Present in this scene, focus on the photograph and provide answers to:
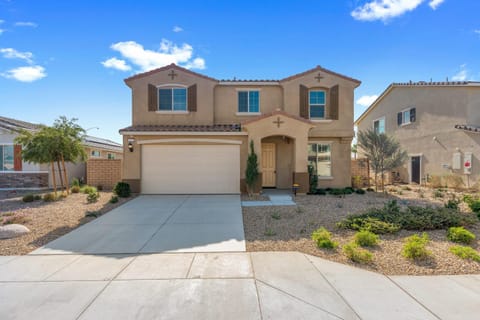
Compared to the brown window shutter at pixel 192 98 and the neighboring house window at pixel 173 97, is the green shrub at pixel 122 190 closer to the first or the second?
the neighboring house window at pixel 173 97

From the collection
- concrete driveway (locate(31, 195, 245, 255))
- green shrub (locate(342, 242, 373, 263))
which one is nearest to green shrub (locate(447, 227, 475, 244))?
green shrub (locate(342, 242, 373, 263))

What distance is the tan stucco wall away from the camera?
44.5ft

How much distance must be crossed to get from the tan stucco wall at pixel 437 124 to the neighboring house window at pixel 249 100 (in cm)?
1238

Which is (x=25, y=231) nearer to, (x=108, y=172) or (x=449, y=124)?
(x=108, y=172)

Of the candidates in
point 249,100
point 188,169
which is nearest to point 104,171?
point 188,169

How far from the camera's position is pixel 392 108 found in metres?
18.3

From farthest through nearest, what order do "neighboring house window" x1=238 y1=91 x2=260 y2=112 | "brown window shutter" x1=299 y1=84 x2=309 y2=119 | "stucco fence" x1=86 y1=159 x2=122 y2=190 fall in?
"stucco fence" x1=86 y1=159 x2=122 y2=190, "neighboring house window" x1=238 y1=91 x2=260 y2=112, "brown window shutter" x1=299 y1=84 x2=309 y2=119

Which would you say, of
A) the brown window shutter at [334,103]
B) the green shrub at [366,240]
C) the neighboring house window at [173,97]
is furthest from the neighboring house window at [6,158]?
the brown window shutter at [334,103]

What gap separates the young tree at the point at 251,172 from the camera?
10531 millimetres

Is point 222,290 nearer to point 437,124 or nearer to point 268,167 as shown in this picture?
point 268,167

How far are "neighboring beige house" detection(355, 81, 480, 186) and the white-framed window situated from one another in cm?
2766

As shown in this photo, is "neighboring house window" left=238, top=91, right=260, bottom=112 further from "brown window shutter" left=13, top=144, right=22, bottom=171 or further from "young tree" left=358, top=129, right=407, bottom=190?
"brown window shutter" left=13, top=144, right=22, bottom=171

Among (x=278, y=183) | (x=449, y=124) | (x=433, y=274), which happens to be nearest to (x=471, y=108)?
(x=449, y=124)

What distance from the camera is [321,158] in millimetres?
12930
